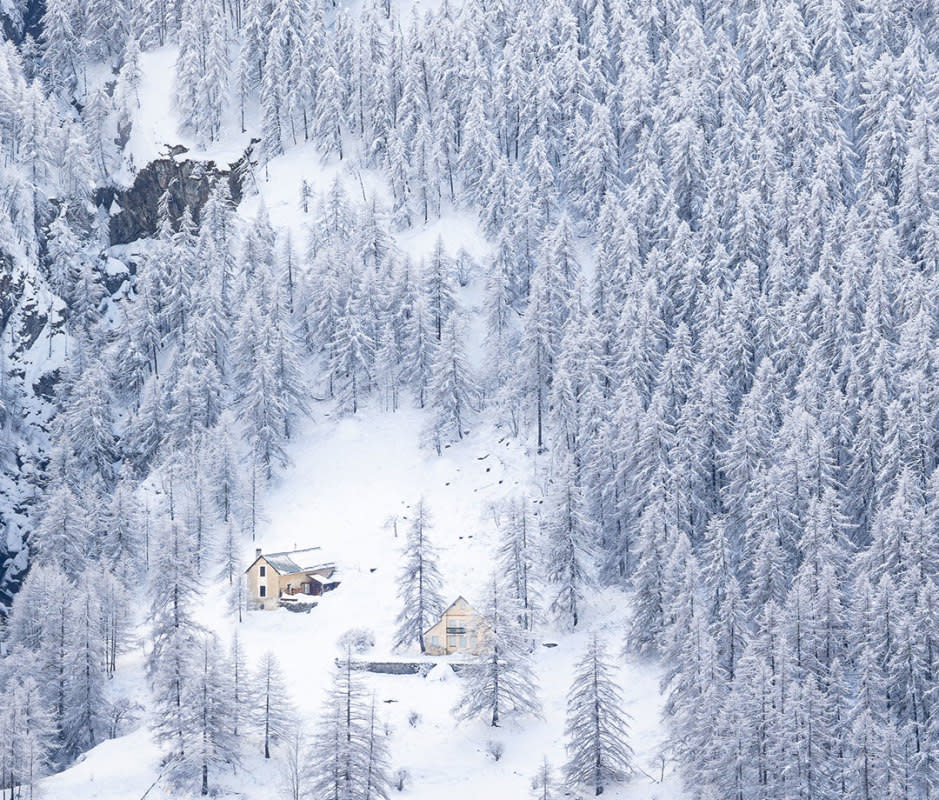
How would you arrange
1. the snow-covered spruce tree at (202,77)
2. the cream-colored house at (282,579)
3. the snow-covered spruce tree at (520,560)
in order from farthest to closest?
the snow-covered spruce tree at (202,77), the cream-colored house at (282,579), the snow-covered spruce tree at (520,560)

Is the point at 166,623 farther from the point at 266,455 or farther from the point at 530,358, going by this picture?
the point at 530,358

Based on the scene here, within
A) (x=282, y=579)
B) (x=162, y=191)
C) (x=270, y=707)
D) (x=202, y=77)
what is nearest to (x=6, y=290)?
(x=162, y=191)

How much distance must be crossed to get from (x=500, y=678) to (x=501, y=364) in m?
32.5

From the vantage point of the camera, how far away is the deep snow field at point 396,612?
85.8 metres

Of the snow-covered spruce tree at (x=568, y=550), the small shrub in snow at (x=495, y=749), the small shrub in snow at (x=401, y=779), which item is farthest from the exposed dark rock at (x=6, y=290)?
the small shrub in snow at (x=495, y=749)

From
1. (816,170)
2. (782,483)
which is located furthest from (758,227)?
(782,483)

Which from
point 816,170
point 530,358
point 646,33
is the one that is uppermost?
point 646,33

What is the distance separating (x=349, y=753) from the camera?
268ft

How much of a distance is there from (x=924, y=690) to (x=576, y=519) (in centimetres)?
2492

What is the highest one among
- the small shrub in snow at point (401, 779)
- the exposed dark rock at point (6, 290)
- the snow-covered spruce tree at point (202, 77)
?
the snow-covered spruce tree at point (202, 77)

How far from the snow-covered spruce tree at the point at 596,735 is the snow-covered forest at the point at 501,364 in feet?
0.90

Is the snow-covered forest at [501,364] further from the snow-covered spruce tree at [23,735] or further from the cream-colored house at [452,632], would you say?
the cream-colored house at [452,632]

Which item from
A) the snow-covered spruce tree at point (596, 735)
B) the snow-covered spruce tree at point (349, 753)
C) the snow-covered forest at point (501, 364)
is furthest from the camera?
the snow-covered forest at point (501, 364)

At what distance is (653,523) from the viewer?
95500mm
